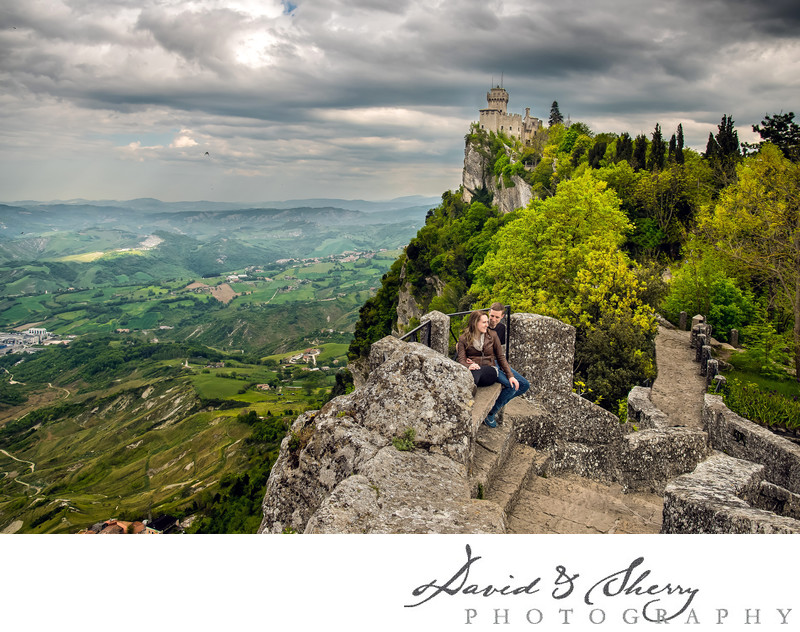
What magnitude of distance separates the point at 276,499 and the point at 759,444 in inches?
388

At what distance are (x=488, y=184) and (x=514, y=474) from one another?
73383 millimetres

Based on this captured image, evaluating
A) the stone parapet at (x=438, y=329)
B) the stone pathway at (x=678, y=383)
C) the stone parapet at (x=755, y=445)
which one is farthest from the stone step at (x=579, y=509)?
the stone pathway at (x=678, y=383)

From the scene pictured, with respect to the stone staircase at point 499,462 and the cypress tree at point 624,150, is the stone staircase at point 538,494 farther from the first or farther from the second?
the cypress tree at point 624,150

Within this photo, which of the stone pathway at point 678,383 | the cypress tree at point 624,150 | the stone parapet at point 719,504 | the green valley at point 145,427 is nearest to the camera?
the stone parapet at point 719,504

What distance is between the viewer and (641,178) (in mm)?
37594

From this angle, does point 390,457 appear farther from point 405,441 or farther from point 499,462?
point 499,462

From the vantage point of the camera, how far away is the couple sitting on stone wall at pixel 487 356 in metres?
7.36

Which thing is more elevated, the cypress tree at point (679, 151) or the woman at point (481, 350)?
the cypress tree at point (679, 151)

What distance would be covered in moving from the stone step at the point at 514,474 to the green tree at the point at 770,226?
14.7 metres

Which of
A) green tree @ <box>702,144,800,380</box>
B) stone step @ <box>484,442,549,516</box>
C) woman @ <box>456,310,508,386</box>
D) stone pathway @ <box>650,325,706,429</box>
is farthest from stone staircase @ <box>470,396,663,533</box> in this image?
green tree @ <box>702,144,800,380</box>

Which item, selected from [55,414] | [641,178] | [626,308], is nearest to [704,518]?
[626,308]

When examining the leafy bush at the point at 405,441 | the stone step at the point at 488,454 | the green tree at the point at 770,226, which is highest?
Answer: the green tree at the point at 770,226

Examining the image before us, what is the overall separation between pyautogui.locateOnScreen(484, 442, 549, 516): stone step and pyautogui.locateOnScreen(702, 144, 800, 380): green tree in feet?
48.2

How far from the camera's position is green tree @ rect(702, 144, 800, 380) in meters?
17.7
